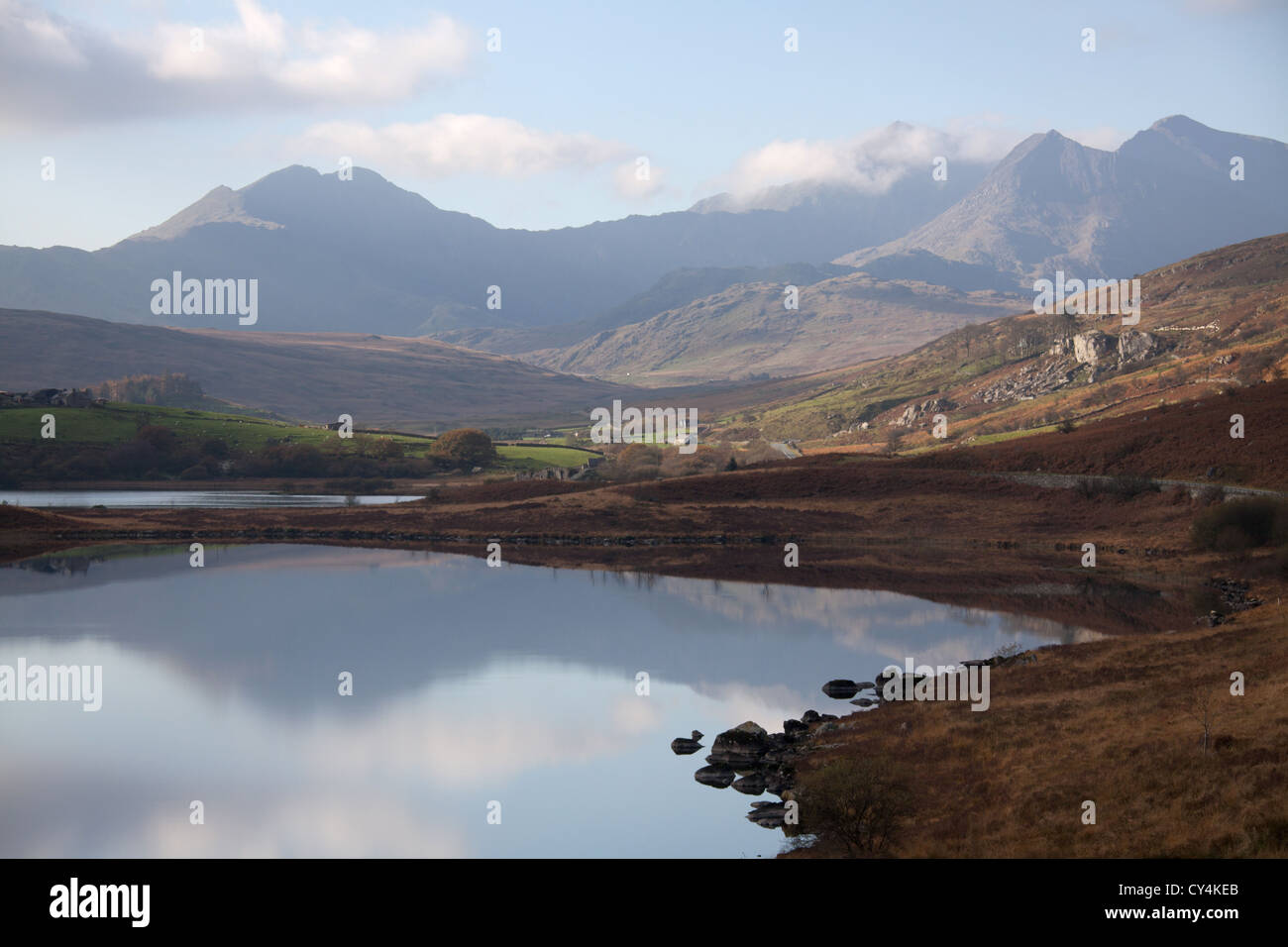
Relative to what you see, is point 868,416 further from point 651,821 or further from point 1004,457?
point 651,821

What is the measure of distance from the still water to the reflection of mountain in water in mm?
189

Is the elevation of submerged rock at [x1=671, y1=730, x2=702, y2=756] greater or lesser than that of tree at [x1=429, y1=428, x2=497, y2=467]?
lesser

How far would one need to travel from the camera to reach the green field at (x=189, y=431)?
108 m

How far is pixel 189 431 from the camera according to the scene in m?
117

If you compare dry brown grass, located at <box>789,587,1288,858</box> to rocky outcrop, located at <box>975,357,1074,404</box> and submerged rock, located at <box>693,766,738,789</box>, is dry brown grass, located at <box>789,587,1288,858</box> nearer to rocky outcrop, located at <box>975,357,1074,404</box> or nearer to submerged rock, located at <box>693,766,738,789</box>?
submerged rock, located at <box>693,766,738,789</box>

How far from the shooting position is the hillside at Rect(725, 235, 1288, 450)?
368 feet

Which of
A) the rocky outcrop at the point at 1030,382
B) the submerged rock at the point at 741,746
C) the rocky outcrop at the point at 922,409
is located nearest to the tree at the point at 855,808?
the submerged rock at the point at 741,746

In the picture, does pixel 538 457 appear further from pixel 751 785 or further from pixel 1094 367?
pixel 751 785

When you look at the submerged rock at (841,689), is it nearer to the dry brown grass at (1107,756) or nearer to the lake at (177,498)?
the dry brown grass at (1107,756)

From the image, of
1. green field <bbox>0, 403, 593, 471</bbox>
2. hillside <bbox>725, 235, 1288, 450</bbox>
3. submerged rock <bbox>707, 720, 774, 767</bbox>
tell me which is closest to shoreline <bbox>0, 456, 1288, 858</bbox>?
submerged rock <bbox>707, 720, 774, 767</bbox>

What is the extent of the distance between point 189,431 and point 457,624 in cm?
8320

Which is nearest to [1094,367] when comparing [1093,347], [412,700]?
[1093,347]
